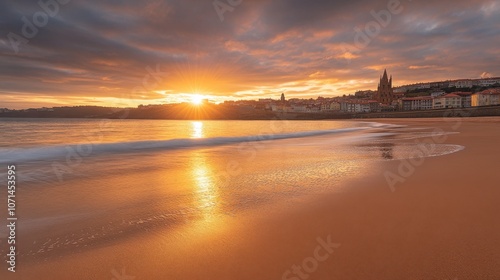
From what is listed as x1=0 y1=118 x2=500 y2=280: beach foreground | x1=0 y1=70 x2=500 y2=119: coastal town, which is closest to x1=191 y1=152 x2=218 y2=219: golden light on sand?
x1=0 y1=118 x2=500 y2=280: beach foreground

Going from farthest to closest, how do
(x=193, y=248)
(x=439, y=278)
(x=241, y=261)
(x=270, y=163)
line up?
(x=270, y=163), (x=193, y=248), (x=241, y=261), (x=439, y=278)

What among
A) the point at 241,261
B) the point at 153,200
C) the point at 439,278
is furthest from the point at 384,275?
the point at 153,200

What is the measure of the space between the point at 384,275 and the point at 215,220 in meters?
2.85

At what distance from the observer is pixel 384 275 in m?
3.13

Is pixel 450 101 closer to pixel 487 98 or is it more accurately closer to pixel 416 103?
pixel 487 98

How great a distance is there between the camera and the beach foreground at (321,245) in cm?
327

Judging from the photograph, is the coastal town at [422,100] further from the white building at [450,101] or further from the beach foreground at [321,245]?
the beach foreground at [321,245]

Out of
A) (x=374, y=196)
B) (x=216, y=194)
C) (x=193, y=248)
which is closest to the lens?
(x=193, y=248)

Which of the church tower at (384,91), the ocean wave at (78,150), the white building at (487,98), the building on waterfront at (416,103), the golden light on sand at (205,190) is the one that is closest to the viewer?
the golden light on sand at (205,190)

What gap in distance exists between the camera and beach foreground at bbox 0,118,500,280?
129 inches

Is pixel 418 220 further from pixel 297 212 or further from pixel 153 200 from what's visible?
pixel 153 200

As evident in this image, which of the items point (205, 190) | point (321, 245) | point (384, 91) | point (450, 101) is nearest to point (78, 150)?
point (205, 190)

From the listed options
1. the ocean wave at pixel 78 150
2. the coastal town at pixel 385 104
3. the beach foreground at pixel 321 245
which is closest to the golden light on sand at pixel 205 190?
the beach foreground at pixel 321 245

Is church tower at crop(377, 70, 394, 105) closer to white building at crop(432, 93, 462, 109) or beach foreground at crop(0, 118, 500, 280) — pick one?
white building at crop(432, 93, 462, 109)
